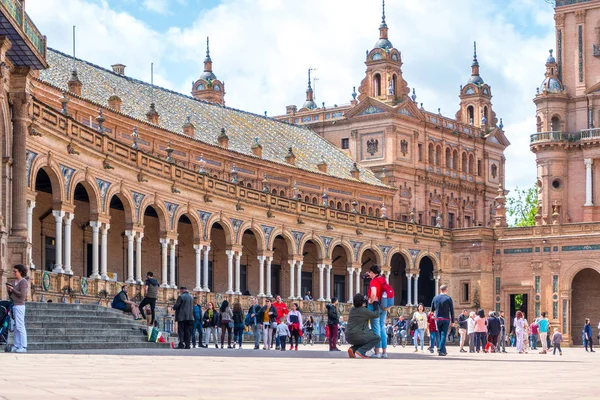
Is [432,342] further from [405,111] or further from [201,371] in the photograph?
[405,111]

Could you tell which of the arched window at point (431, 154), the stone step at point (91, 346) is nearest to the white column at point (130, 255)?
the stone step at point (91, 346)

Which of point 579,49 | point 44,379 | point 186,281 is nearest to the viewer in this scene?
point 44,379

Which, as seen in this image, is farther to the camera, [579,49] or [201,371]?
[579,49]

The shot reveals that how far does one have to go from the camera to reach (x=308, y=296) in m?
63.1

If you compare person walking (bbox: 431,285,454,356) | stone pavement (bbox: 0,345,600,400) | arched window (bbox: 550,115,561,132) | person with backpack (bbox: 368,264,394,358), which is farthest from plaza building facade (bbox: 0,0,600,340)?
stone pavement (bbox: 0,345,600,400)

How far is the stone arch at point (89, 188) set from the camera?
3972 centimetres

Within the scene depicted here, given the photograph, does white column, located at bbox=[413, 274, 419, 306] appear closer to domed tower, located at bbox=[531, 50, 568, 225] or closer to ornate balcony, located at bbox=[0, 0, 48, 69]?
domed tower, located at bbox=[531, 50, 568, 225]

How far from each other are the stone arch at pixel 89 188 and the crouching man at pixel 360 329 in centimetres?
1842

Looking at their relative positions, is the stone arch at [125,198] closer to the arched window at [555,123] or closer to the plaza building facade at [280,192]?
the plaza building facade at [280,192]

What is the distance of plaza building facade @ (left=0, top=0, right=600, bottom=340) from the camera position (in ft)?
128

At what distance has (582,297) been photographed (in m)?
73.6

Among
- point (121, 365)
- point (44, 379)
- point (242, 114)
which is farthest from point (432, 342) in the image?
point (242, 114)

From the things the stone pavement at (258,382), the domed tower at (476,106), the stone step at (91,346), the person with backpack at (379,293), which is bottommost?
the stone step at (91,346)

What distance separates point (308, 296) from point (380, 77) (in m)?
27.5
